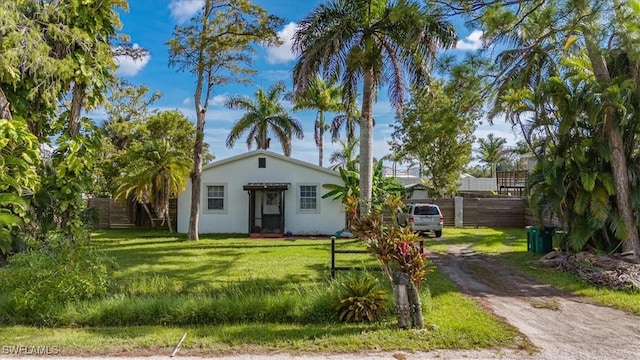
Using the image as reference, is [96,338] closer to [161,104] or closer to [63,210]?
[63,210]

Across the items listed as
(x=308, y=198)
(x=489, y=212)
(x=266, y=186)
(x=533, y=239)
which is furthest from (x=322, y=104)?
(x=533, y=239)

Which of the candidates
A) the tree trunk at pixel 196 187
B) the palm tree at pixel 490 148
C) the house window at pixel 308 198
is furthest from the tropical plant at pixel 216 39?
the palm tree at pixel 490 148

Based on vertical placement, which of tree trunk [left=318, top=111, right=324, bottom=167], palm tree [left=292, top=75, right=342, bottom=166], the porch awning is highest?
palm tree [left=292, top=75, right=342, bottom=166]

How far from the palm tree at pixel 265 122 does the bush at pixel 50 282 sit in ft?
68.0

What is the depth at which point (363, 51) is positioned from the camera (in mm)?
14875

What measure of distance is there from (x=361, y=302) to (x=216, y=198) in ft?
47.2

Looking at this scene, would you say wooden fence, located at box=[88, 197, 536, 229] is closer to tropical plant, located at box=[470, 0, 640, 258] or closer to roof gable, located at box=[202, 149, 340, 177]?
roof gable, located at box=[202, 149, 340, 177]

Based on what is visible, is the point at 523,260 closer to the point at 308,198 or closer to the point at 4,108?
the point at 308,198

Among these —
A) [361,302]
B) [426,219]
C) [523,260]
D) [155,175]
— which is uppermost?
[155,175]

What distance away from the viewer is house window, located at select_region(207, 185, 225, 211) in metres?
19.0

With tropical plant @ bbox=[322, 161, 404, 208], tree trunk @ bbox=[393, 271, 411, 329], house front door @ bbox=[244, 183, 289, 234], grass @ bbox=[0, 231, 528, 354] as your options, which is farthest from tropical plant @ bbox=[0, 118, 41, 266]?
tropical plant @ bbox=[322, 161, 404, 208]

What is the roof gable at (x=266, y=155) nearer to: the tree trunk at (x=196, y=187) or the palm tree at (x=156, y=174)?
the palm tree at (x=156, y=174)

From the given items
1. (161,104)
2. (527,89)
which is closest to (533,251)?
(527,89)

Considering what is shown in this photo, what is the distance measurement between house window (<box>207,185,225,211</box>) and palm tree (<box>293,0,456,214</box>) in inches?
271
